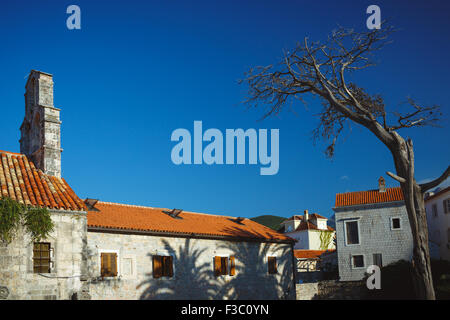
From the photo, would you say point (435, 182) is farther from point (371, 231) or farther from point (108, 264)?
point (371, 231)

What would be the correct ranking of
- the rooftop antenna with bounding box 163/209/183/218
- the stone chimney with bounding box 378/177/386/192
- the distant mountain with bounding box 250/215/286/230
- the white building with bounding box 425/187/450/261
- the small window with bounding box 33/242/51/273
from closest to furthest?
the small window with bounding box 33/242/51/273, the rooftop antenna with bounding box 163/209/183/218, the white building with bounding box 425/187/450/261, the stone chimney with bounding box 378/177/386/192, the distant mountain with bounding box 250/215/286/230

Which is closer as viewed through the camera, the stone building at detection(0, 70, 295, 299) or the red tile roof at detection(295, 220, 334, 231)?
the stone building at detection(0, 70, 295, 299)

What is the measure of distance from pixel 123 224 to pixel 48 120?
6.54 m

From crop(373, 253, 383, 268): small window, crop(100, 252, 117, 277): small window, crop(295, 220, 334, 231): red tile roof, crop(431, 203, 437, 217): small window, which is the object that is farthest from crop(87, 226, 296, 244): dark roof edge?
crop(295, 220, 334, 231): red tile roof

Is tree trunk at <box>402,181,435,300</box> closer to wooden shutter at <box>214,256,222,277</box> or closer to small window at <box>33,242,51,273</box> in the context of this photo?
small window at <box>33,242,51,273</box>

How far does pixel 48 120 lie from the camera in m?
20.2

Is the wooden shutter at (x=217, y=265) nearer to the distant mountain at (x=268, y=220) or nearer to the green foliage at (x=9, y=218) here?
the green foliage at (x=9, y=218)

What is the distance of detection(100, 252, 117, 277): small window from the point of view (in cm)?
2222

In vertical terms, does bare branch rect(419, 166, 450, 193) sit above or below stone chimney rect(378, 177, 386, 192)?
below

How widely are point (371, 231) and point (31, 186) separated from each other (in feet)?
93.6

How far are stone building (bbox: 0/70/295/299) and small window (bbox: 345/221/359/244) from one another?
8.85 meters

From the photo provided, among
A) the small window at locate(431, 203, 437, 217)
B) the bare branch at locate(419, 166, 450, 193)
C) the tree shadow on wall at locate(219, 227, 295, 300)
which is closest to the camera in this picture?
the bare branch at locate(419, 166, 450, 193)

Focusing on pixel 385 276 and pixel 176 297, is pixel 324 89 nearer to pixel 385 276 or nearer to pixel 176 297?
pixel 176 297

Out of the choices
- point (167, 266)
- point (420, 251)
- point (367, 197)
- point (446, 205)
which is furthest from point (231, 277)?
point (446, 205)
